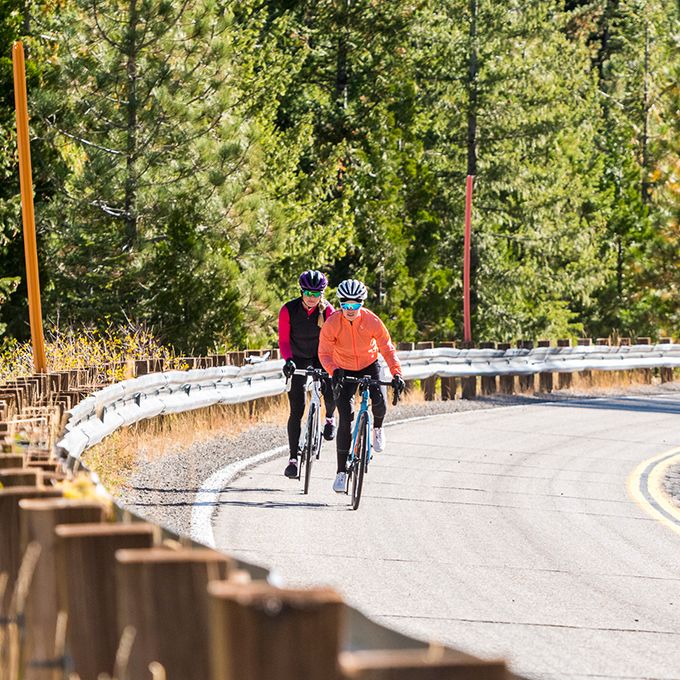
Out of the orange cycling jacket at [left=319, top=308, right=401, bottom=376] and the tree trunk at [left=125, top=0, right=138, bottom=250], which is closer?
the orange cycling jacket at [left=319, top=308, right=401, bottom=376]

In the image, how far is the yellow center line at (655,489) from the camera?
39.9 feet

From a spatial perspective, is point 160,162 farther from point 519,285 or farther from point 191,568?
point 191,568

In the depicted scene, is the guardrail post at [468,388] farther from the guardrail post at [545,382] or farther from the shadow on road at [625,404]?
the guardrail post at [545,382]

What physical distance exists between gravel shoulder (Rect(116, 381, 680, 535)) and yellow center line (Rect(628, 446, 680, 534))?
0.12 metres

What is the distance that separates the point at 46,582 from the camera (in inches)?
125

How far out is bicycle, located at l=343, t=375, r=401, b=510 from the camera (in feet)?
37.8

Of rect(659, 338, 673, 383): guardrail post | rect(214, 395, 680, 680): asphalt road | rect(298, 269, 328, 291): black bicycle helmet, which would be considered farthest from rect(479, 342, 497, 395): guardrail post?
rect(298, 269, 328, 291): black bicycle helmet

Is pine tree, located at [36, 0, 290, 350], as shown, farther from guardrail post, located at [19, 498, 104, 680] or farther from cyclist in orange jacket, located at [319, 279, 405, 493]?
guardrail post, located at [19, 498, 104, 680]

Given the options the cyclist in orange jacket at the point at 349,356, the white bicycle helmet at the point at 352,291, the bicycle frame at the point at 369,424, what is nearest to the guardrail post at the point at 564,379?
the cyclist in orange jacket at the point at 349,356

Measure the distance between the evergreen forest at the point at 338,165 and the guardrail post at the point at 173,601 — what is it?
22.1m

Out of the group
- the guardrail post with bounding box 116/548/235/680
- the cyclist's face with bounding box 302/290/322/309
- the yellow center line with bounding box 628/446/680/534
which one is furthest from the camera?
the cyclist's face with bounding box 302/290/322/309

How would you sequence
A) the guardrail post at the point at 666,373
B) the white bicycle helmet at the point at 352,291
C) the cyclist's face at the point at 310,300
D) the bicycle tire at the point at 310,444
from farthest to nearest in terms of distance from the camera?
the guardrail post at the point at 666,373
the cyclist's face at the point at 310,300
the bicycle tire at the point at 310,444
the white bicycle helmet at the point at 352,291

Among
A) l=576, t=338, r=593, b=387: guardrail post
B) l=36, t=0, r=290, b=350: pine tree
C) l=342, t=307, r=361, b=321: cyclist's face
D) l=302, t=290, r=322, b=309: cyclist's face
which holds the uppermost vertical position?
l=36, t=0, r=290, b=350: pine tree

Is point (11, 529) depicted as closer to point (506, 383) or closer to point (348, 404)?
point (348, 404)
